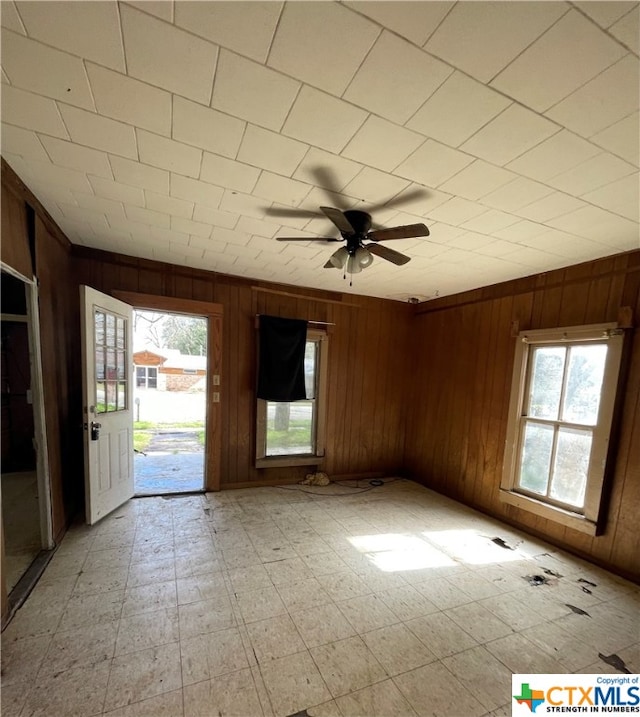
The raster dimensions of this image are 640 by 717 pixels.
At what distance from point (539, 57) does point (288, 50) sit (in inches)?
32.1

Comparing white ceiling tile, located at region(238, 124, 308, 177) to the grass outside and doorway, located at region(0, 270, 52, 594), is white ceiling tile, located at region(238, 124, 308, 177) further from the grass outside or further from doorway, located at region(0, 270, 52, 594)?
the grass outside

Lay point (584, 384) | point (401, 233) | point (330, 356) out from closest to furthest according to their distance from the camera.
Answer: point (401, 233) → point (584, 384) → point (330, 356)

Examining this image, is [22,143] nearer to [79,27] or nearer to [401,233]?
[79,27]

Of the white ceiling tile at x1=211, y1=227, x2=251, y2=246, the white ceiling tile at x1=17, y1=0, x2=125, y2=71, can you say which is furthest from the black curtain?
the white ceiling tile at x1=17, y1=0, x2=125, y2=71

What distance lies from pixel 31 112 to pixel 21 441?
4438mm

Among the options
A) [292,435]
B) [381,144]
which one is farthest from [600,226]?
[292,435]

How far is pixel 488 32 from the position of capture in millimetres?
914

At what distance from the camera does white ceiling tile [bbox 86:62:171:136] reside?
113 cm

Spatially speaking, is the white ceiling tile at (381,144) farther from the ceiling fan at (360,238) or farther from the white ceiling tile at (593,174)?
the white ceiling tile at (593,174)

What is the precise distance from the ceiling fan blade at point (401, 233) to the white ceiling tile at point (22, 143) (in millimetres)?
1784

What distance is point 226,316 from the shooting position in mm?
3613

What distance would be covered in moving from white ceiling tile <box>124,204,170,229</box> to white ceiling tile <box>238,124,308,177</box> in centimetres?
102

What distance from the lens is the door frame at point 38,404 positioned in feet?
6.81

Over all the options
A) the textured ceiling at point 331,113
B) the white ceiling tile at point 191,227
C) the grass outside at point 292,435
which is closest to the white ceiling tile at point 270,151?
the textured ceiling at point 331,113
